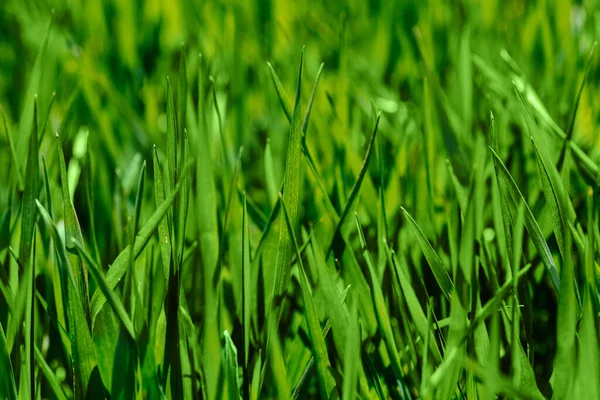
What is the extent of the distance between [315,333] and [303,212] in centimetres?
33

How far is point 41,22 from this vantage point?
1344 mm

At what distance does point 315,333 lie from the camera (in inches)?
18.8

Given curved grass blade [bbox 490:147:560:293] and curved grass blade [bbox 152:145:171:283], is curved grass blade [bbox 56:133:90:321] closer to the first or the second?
curved grass blade [bbox 152:145:171:283]

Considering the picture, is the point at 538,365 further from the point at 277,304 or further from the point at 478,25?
the point at 478,25

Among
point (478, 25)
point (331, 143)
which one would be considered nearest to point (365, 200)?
point (331, 143)

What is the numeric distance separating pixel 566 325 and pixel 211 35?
3.25 ft

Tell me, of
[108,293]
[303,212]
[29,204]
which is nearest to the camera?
[108,293]

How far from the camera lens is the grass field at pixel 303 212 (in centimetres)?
48

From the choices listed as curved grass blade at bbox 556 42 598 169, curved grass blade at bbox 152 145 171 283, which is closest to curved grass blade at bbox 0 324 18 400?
curved grass blade at bbox 152 145 171 283

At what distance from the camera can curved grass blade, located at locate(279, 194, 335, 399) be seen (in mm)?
473

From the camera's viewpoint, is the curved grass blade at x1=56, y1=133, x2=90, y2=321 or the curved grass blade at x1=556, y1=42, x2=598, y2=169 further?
the curved grass blade at x1=556, y1=42, x2=598, y2=169

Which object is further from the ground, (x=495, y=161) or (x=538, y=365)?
(x=495, y=161)

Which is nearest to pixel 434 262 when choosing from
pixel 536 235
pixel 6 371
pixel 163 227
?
pixel 536 235

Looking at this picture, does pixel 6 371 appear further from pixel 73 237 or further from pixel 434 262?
pixel 434 262
